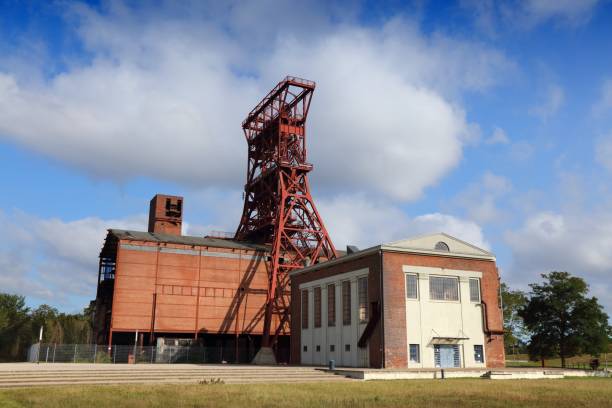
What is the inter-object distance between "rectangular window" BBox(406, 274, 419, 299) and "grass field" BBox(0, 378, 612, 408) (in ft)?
40.7

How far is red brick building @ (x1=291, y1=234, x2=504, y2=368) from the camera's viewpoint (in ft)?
130

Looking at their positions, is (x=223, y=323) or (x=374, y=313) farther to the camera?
(x=223, y=323)

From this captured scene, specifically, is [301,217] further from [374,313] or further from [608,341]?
[608,341]

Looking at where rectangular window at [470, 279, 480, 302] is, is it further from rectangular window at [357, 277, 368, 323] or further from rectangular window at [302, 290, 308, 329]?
rectangular window at [302, 290, 308, 329]

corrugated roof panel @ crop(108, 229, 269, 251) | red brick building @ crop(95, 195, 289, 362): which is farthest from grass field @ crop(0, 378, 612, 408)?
corrugated roof panel @ crop(108, 229, 269, 251)

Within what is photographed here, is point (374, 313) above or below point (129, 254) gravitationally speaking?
below

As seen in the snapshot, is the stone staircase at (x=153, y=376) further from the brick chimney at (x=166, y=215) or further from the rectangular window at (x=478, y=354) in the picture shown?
the brick chimney at (x=166, y=215)

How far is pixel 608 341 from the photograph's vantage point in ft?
176

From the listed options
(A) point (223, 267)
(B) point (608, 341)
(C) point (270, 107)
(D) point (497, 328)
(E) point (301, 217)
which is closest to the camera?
(D) point (497, 328)

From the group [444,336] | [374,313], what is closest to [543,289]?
[444,336]

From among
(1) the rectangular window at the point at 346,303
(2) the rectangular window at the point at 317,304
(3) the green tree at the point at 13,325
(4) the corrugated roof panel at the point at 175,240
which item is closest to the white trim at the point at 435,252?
(1) the rectangular window at the point at 346,303

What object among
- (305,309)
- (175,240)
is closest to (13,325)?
(175,240)

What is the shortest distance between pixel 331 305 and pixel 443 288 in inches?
340

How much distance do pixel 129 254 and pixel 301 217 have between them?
18.7 meters
